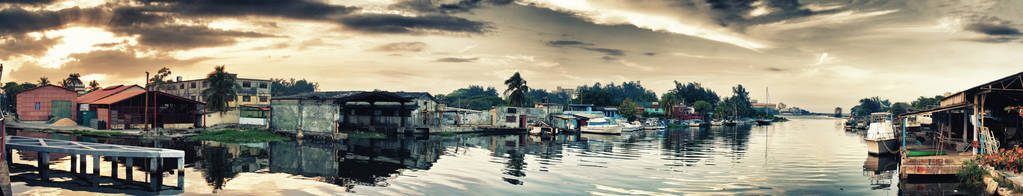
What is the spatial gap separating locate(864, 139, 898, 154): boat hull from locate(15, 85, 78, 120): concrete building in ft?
272

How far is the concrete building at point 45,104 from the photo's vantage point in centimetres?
6444

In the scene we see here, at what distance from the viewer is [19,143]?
76.3 feet

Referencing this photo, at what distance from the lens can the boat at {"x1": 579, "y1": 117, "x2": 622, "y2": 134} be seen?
6794 centimetres

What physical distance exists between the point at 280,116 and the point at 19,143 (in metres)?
27.9

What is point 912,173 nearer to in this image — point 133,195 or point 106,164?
point 133,195

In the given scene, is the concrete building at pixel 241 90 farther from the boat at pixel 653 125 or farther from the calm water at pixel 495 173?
the boat at pixel 653 125

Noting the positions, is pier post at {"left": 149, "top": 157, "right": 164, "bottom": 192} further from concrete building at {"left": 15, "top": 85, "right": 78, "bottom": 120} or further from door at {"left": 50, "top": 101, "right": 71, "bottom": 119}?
door at {"left": 50, "top": 101, "right": 71, "bottom": 119}

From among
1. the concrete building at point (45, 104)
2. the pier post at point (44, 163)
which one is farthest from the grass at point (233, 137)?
the concrete building at point (45, 104)

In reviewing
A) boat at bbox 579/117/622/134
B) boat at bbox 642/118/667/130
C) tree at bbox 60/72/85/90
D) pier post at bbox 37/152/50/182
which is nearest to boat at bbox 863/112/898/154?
boat at bbox 579/117/622/134

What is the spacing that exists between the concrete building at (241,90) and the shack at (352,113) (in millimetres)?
32877

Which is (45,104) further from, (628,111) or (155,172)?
(628,111)

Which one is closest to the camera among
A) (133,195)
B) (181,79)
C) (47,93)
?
(133,195)

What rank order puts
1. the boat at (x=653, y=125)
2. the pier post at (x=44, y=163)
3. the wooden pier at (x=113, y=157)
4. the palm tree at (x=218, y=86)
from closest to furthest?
the wooden pier at (x=113, y=157)
the pier post at (x=44, y=163)
the palm tree at (x=218, y=86)
the boat at (x=653, y=125)

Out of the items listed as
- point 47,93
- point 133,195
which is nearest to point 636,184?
point 133,195
